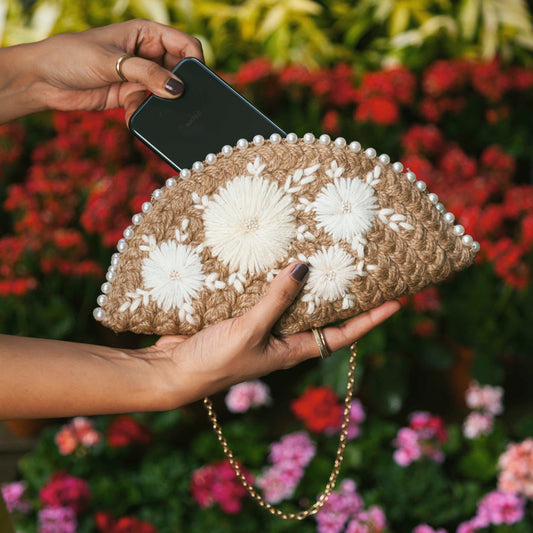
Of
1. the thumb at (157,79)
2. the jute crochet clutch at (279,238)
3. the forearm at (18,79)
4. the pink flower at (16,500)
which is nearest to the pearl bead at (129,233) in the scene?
the jute crochet clutch at (279,238)

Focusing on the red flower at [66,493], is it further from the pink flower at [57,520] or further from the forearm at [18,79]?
the forearm at [18,79]

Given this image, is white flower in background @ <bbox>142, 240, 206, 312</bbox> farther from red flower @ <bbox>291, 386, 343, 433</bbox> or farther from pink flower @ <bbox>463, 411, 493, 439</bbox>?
pink flower @ <bbox>463, 411, 493, 439</bbox>

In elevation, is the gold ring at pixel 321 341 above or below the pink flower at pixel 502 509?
above

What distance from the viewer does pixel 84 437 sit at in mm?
1787

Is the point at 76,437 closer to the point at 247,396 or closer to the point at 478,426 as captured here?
the point at 247,396

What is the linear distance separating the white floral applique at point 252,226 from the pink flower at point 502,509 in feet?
3.67

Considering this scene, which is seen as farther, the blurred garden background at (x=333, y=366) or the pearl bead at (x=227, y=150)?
the blurred garden background at (x=333, y=366)

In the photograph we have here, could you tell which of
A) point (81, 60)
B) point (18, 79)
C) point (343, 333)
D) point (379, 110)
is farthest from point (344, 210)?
point (379, 110)

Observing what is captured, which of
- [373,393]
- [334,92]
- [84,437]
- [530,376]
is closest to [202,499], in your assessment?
[84,437]

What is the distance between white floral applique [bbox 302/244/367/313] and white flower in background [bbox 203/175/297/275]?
0.20 feet

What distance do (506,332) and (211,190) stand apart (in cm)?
143

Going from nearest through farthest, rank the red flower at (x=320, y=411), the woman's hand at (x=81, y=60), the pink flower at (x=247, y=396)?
the woman's hand at (x=81, y=60) < the red flower at (x=320, y=411) < the pink flower at (x=247, y=396)

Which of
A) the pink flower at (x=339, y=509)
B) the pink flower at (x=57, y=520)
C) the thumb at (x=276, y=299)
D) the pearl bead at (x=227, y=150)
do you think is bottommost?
the pink flower at (x=339, y=509)

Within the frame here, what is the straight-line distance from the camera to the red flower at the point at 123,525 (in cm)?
152
